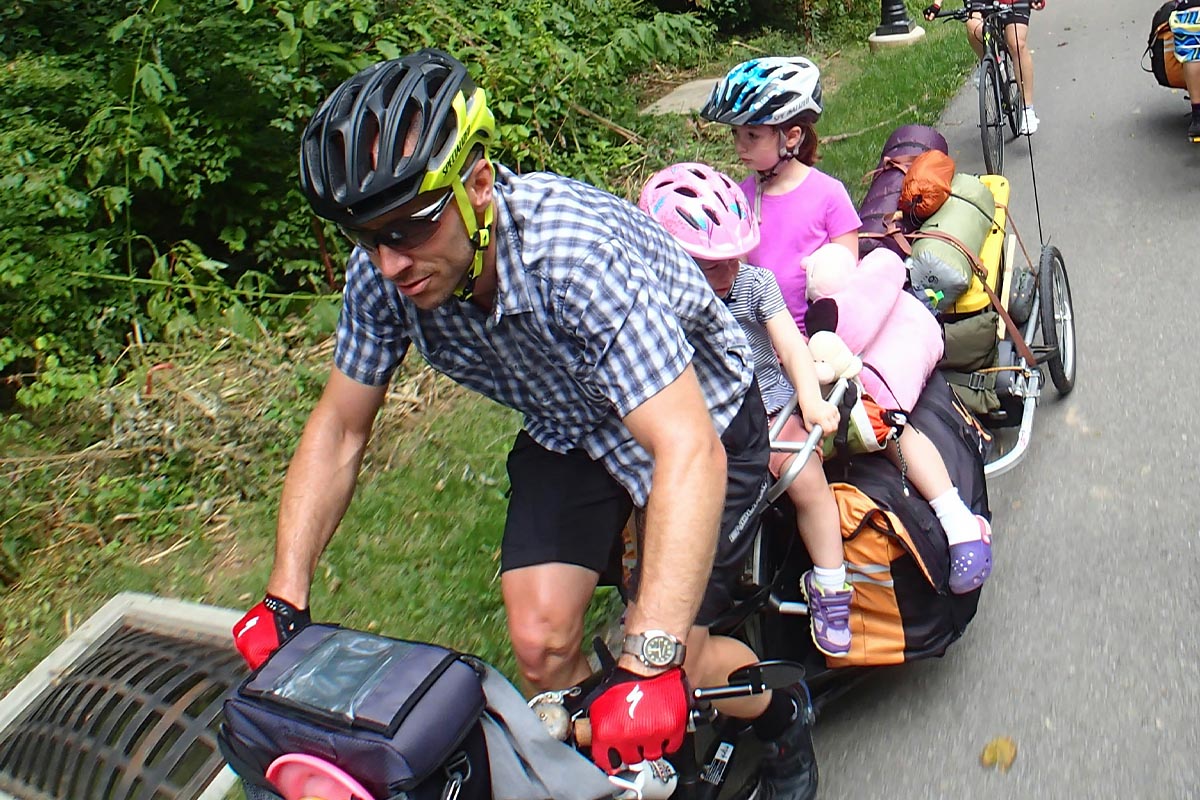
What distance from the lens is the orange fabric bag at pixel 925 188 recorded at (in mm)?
4520

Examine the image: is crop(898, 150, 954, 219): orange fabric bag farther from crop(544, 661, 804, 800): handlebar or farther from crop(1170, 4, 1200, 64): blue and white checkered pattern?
crop(1170, 4, 1200, 64): blue and white checkered pattern

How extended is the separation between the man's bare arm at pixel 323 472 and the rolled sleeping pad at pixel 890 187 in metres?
2.47

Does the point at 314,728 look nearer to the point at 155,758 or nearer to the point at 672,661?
the point at 672,661

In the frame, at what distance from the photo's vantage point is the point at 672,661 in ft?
6.79

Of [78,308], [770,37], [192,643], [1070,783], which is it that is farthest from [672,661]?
[770,37]

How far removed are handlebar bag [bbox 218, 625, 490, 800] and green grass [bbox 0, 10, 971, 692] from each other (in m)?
1.98

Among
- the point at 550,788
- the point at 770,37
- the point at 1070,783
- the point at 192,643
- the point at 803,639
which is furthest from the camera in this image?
the point at 770,37

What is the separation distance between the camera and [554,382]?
2.55 metres

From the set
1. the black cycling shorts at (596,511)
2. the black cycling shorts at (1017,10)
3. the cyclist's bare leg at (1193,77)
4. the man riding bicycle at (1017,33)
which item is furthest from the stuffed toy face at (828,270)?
the black cycling shorts at (1017,10)

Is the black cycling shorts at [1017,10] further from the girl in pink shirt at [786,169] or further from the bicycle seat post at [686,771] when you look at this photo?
the bicycle seat post at [686,771]

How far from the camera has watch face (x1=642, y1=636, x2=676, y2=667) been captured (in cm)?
207

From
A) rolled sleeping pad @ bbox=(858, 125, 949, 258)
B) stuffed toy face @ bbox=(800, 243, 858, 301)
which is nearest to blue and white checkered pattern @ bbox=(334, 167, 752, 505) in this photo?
stuffed toy face @ bbox=(800, 243, 858, 301)

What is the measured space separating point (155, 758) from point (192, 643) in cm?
63

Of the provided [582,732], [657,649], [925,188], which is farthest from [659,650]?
[925,188]
